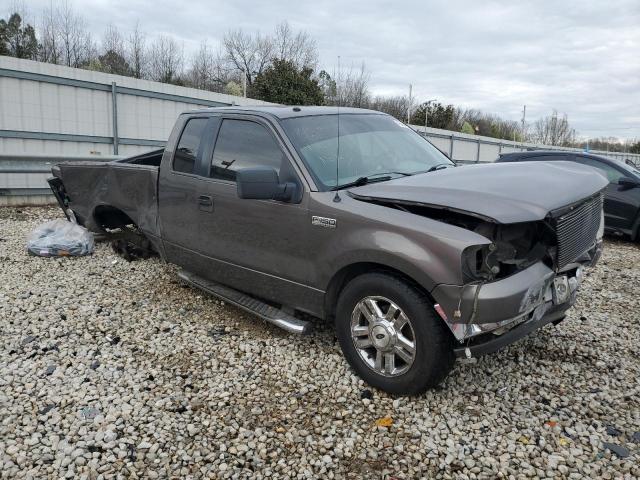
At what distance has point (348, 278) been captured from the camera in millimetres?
3404

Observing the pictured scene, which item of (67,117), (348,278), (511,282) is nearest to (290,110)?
(348,278)

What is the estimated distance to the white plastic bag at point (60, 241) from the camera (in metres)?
6.26

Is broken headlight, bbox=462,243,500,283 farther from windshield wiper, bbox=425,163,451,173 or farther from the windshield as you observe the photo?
windshield wiper, bbox=425,163,451,173

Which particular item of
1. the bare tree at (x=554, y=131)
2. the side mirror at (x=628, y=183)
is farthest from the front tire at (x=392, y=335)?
the bare tree at (x=554, y=131)

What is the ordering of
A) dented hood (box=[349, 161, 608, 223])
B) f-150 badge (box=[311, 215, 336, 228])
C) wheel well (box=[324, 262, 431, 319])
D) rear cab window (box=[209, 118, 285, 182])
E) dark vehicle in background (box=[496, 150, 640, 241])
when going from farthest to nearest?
1. dark vehicle in background (box=[496, 150, 640, 241])
2. rear cab window (box=[209, 118, 285, 182])
3. f-150 badge (box=[311, 215, 336, 228])
4. wheel well (box=[324, 262, 431, 319])
5. dented hood (box=[349, 161, 608, 223])

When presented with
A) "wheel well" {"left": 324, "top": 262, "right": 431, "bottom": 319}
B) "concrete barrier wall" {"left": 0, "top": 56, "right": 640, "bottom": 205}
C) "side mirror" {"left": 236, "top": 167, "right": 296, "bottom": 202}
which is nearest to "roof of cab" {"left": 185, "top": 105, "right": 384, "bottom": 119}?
"side mirror" {"left": 236, "top": 167, "right": 296, "bottom": 202}

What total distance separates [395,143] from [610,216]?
649 centimetres

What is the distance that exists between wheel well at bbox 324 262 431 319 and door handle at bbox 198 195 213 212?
1.44m

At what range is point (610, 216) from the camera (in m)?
8.78

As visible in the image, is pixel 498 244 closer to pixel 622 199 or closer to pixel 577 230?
pixel 577 230

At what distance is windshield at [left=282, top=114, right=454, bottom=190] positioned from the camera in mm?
3652

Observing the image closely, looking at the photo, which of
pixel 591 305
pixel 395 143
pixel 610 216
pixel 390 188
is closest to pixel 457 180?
pixel 390 188

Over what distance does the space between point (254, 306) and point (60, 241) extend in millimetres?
3649

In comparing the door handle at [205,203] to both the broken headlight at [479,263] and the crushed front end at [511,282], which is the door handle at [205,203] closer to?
the crushed front end at [511,282]
